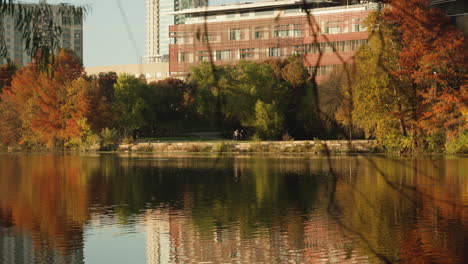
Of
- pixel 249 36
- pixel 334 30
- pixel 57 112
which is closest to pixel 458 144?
pixel 57 112

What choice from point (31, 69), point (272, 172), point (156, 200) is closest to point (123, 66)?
point (31, 69)

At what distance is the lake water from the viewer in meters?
19.2

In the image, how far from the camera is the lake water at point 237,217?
19250 millimetres

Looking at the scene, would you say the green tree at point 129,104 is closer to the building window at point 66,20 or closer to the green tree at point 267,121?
the green tree at point 267,121

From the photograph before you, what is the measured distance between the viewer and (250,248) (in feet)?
65.1

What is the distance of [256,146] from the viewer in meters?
78.1

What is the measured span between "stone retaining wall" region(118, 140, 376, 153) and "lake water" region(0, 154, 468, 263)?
83.8ft

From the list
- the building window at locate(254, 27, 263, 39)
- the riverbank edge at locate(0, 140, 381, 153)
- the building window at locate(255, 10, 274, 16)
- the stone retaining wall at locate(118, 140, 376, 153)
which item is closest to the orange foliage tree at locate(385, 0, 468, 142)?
the riverbank edge at locate(0, 140, 381, 153)

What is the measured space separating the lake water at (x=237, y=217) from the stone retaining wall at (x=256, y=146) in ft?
83.8

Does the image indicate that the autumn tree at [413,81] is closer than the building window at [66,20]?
No

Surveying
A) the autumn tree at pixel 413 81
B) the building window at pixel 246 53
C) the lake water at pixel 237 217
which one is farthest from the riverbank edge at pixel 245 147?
the building window at pixel 246 53

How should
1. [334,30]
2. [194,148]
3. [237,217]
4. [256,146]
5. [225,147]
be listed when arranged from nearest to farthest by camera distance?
[237,217], [256,146], [225,147], [194,148], [334,30]

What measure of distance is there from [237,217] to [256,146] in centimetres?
5217

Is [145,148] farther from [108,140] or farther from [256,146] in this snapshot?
[256,146]
